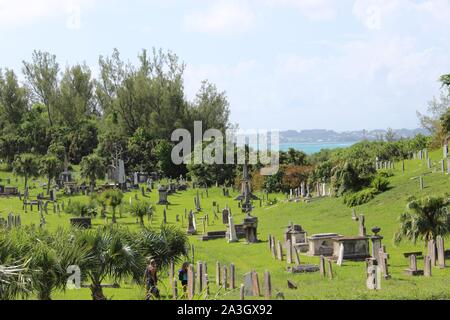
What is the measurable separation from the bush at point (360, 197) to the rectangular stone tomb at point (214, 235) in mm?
8810

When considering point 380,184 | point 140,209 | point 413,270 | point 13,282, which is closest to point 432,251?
point 413,270

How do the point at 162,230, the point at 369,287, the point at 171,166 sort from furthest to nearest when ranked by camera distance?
the point at 171,166
the point at 162,230
the point at 369,287

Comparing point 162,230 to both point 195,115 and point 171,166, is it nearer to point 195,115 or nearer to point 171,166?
point 171,166

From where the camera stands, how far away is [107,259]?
19.2 meters

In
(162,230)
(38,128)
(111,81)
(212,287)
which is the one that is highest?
(111,81)

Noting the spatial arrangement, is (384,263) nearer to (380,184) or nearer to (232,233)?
(232,233)

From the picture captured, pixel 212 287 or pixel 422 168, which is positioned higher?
pixel 422 168

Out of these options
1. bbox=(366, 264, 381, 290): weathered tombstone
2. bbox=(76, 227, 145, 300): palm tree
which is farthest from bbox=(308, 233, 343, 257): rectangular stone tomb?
bbox=(76, 227, 145, 300): palm tree

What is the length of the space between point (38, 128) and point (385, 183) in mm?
65449

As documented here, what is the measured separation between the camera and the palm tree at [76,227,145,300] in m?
18.7

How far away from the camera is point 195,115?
3910 inches

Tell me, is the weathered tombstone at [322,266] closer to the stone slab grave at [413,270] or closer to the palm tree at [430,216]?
the stone slab grave at [413,270]

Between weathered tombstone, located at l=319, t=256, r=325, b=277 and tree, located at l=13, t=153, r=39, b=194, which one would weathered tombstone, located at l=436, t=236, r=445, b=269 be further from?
tree, located at l=13, t=153, r=39, b=194
